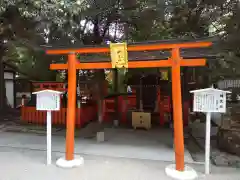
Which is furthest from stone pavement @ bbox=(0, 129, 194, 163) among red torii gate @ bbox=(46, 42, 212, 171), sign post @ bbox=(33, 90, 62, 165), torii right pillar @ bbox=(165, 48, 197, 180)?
sign post @ bbox=(33, 90, 62, 165)

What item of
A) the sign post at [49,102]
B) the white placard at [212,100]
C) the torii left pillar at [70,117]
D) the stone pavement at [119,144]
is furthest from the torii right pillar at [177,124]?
the sign post at [49,102]

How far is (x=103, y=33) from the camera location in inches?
376

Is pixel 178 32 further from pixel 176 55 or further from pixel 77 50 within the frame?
pixel 77 50

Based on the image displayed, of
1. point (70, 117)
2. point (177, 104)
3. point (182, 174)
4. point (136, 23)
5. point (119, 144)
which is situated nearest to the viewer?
point (182, 174)

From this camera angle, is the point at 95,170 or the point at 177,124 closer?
the point at 177,124

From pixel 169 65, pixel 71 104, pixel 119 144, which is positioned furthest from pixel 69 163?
pixel 169 65

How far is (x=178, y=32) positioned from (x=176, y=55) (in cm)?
381

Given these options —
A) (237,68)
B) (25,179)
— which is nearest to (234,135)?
(237,68)

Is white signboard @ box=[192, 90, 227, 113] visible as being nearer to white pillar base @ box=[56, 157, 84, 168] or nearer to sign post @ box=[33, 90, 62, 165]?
white pillar base @ box=[56, 157, 84, 168]

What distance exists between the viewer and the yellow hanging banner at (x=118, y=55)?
4948mm

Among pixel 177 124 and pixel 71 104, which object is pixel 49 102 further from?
pixel 177 124

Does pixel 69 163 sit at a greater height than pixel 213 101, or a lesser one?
lesser

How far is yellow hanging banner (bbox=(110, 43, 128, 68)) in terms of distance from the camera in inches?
195

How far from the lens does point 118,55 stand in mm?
4992
